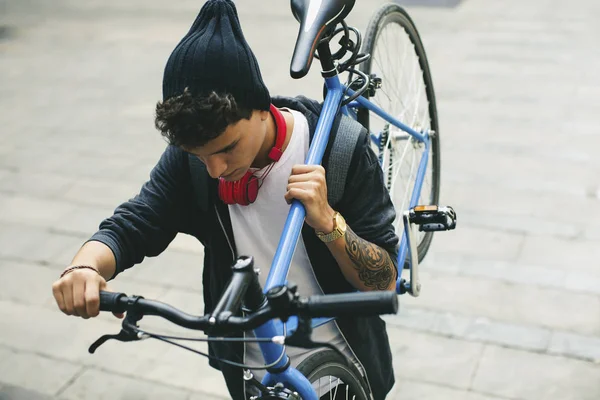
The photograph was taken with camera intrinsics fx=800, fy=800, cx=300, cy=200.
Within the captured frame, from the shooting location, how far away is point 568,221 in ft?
15.6

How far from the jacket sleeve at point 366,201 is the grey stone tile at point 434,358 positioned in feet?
5.08

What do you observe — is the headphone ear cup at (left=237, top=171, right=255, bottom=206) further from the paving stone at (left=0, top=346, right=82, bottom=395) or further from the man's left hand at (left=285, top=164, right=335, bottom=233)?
the paving stone at (left=0, top=346, right=82, bottom=395)

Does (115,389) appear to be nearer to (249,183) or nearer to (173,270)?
(173,270)

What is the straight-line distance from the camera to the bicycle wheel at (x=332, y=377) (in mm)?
2252

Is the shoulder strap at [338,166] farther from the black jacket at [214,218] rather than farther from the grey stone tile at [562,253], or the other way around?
the grey stone tile at [562,253]

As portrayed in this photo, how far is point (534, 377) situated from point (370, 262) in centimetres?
172

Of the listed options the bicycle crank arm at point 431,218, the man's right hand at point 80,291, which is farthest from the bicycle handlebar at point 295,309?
the bicycle crank arm at point 431,218

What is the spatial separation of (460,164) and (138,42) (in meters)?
5.01

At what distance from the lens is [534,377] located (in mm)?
3521

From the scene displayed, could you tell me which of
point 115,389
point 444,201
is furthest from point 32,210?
point 444,201

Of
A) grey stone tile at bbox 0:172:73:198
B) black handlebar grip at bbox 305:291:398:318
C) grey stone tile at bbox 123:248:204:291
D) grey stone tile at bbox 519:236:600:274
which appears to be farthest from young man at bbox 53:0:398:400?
grey stone tile at bbox 0:172:73:198

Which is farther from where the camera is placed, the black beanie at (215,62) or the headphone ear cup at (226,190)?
the headphone ear cup at (226,190)

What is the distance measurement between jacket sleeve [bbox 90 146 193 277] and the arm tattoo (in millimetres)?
498

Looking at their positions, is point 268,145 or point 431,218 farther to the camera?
point 431,218
